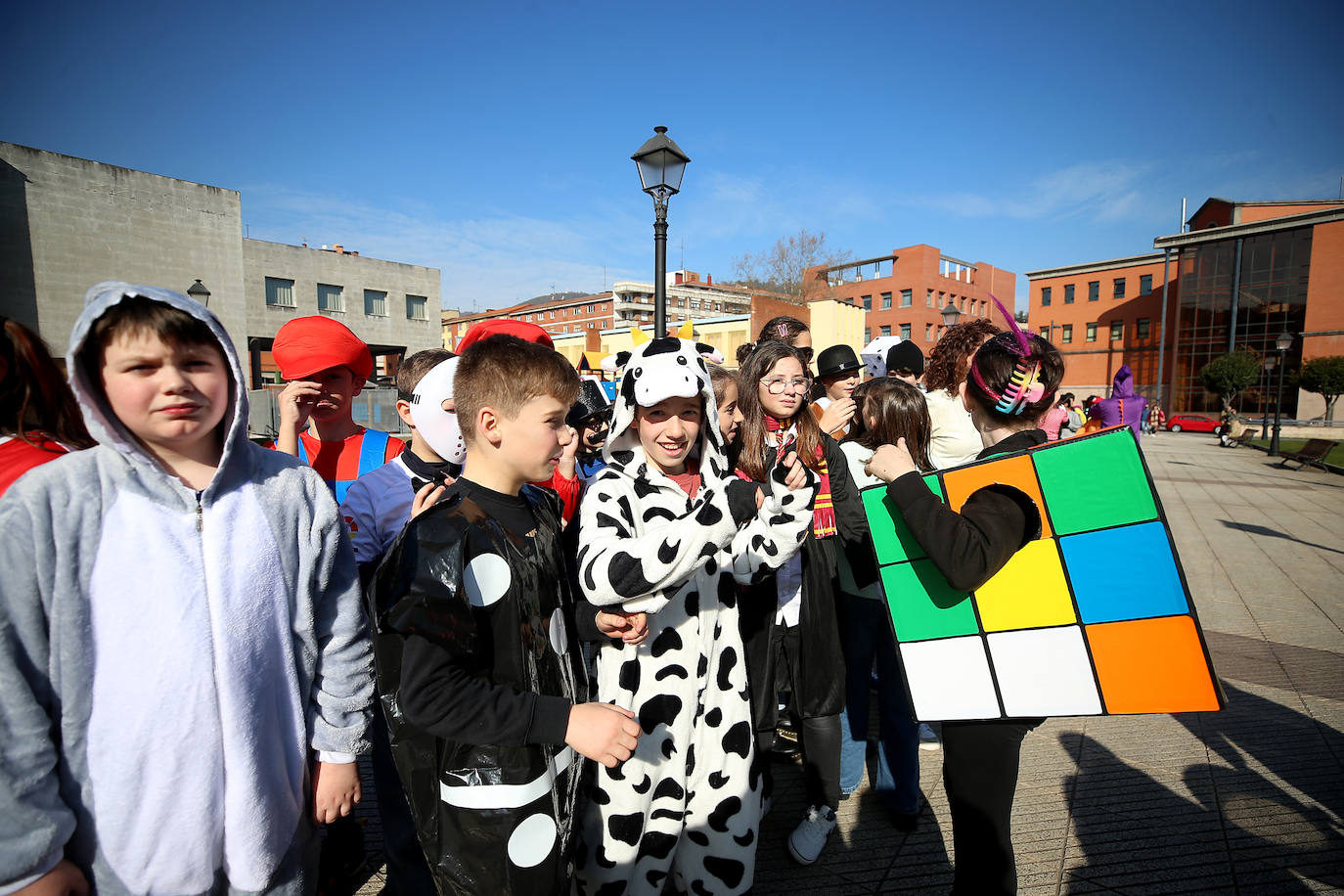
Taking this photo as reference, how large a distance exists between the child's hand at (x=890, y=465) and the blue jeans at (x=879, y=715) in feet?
3.45

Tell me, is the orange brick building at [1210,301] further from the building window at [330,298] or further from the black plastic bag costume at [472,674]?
the building window at [330,298]

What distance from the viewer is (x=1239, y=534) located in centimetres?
825

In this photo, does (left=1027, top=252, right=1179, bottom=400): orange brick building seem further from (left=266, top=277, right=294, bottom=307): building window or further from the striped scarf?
the striped scarf

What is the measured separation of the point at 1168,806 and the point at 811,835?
5.74 feet

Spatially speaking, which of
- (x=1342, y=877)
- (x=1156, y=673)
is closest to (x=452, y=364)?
(x=1156, y=673)

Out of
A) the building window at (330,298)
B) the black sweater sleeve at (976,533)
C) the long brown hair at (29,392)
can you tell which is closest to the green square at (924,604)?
the black sweater sleeve at (976,533)

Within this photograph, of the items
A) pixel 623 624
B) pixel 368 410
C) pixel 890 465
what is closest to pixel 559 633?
pixel 623 624

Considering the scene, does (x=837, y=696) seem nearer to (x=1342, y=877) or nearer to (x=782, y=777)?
(x=782, y=777)

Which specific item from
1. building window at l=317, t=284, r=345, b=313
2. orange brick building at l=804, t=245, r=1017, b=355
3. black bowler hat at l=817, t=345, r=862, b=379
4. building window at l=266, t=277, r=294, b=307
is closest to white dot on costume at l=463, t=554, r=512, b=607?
black bowler hat at l=817, t=345, r=862, b=379

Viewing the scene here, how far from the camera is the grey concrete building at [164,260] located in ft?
65.8

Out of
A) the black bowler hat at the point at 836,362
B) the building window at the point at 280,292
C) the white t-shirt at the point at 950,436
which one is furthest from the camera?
the building window at the point at 280,292

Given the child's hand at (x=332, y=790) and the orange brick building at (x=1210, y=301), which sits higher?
the orange brick building at (x=1210, y=301)

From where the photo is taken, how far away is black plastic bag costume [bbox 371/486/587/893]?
142 centimetres

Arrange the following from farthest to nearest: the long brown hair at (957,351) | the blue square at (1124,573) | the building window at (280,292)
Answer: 1. the building window at (280,292)
2. the long brown hair at (957,351)
3. the blue square at (1124,573)
